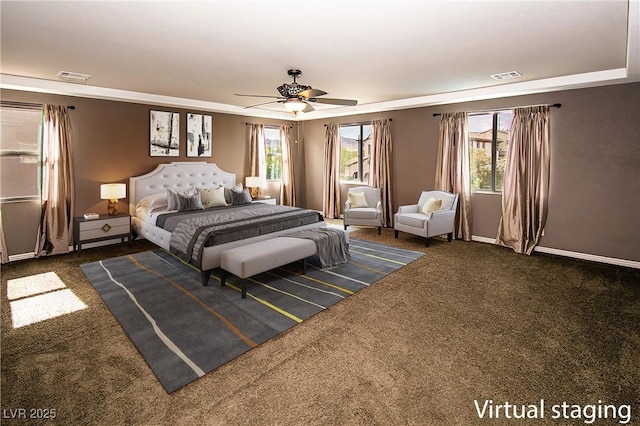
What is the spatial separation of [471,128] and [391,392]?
213 inches

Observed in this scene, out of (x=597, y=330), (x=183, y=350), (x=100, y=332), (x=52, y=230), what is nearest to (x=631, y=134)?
(x=597, y=330)

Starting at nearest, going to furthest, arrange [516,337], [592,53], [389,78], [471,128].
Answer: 1. [516,337]
2. [592,53]
3. [389,78]
4. [471,128]

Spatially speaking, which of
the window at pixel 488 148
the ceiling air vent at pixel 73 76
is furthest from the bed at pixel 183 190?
the window at pixel 488 148

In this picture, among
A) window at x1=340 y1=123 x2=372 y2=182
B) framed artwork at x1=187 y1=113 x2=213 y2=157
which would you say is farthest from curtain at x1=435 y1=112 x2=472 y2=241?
framed artwork at x1=187 y1=113 x2=213 y2=157

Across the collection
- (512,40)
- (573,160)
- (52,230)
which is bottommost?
(52,230)

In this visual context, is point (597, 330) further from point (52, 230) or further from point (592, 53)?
point (52, 230)

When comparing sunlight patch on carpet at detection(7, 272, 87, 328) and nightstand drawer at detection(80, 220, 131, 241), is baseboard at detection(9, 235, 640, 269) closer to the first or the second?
nightstand drawer at detection(80, 220, 131, 241)

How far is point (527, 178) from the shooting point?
545cm

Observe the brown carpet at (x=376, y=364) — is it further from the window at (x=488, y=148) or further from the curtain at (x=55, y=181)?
the window at (x=488, y=148)

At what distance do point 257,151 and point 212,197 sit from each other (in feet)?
6.93

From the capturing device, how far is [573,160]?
16.5ft

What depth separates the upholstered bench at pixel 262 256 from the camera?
357 centimetres

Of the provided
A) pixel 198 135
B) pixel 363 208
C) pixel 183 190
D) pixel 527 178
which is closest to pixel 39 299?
pixel 183 190

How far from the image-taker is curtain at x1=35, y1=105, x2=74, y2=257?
502 cm
